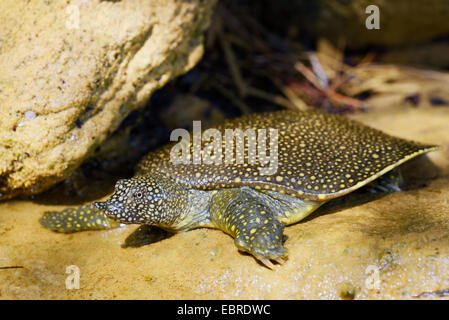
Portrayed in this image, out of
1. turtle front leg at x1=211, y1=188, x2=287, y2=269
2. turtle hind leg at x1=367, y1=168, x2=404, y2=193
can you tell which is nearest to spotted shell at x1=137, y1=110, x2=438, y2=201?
turtle front leg at x1=211, y1=188, x2=287, y2=269

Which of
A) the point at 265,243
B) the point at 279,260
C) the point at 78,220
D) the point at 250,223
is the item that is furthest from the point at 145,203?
the point at 279,260

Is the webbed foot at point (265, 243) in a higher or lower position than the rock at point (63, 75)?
lower

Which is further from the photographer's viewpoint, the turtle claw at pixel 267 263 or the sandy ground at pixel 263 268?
the turtle claw at pixel 267 263

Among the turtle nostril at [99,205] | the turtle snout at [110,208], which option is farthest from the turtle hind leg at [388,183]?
the turtle nostril at [99,205]

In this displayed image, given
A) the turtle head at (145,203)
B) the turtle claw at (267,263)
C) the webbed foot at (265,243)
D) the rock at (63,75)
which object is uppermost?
the rock at (63,75)

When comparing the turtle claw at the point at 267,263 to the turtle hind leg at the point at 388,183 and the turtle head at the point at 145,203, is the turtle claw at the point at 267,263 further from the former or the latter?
the turtle hind leg at the point at 388,183
